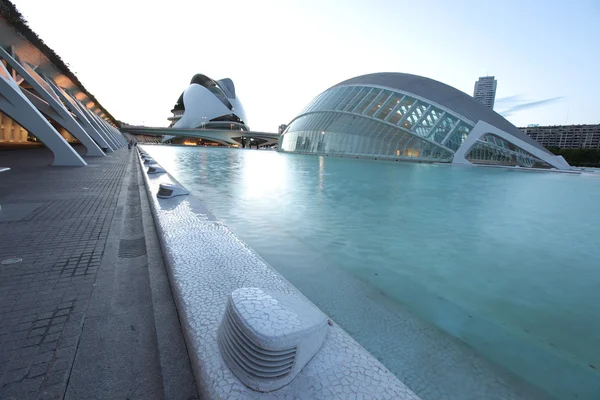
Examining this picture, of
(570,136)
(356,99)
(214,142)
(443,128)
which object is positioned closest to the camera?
(443,128)

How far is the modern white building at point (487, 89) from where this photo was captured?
17850cm

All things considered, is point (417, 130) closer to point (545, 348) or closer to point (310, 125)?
point (310, 125)

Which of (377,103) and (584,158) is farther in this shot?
(584,158)

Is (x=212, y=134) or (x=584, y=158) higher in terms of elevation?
(x=212, y=134)

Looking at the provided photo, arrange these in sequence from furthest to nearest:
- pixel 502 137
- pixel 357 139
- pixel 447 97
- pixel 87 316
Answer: pixel 357 139
pixel 447 97
pixel 502 137
pixel 87 316

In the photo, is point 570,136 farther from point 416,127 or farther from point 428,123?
point 416,127

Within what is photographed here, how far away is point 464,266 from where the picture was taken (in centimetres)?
339

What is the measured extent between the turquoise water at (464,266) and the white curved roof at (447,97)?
918 inches

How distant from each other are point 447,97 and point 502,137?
6.23m

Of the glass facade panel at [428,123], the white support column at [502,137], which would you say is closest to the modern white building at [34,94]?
the glass facade panel at [428,123]

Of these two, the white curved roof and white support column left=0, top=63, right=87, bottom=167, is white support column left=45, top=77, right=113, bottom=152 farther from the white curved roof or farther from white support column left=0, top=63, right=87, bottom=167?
the white curved roof

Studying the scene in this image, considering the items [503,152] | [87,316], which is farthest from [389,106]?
[87,316]

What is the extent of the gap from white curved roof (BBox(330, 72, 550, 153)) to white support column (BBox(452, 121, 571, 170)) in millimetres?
931

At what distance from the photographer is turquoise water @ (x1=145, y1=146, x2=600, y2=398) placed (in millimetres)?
2061
